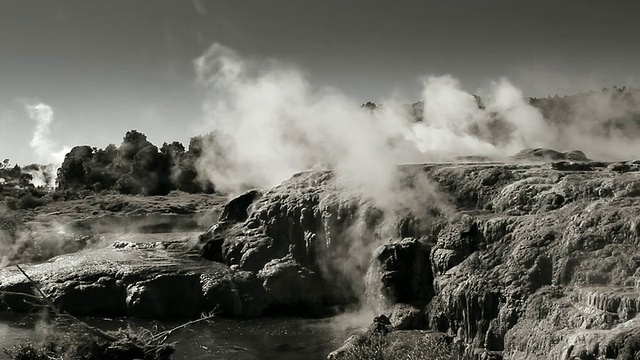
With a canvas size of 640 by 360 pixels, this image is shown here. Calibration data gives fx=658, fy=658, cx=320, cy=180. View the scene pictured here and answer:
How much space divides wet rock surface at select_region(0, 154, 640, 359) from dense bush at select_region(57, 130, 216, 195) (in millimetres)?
23333

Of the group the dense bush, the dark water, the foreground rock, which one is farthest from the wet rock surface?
the dense bush

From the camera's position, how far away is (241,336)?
19719 mm

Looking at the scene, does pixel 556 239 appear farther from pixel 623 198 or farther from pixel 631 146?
pixel 631 146

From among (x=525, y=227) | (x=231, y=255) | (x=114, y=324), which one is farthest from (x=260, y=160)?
(x=525, y=227)

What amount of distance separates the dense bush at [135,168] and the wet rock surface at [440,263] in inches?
919

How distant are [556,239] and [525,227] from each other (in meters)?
1.05

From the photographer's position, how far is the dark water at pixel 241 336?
58.7 feet

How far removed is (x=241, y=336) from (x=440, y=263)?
21.0ft

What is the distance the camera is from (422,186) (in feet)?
68.0

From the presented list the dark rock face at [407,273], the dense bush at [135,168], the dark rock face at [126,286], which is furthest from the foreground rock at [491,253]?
the dense bush at [135,168]

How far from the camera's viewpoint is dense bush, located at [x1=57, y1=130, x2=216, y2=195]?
49344 millimetres

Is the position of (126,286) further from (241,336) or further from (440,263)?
(440,263)

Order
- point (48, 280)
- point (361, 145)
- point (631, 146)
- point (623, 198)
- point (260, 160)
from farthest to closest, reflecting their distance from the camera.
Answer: point (260, 160)
point (631, 146)
point (361, 145)
point (48, 280)
point (623, 198)

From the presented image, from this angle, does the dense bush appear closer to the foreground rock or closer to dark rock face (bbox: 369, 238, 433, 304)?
the foreground rock
